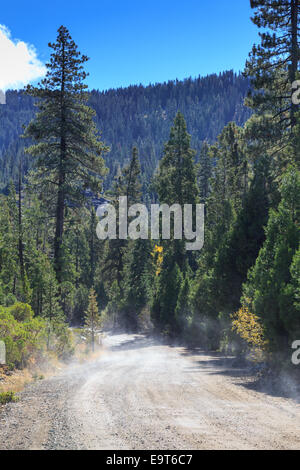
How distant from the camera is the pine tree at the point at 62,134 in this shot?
22906 millimetres

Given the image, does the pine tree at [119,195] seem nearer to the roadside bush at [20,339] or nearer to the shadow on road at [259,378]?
the shadow on road at [259,378]

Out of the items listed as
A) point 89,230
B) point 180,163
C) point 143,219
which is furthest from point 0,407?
point 89,230

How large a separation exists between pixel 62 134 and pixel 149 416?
1791cm

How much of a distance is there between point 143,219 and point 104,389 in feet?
150

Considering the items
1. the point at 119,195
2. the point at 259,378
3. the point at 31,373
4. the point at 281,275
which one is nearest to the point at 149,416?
the point at 281,275

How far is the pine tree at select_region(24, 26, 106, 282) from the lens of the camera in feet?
75.2

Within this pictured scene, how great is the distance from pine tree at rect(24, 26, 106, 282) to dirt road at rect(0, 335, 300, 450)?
38.6 ft

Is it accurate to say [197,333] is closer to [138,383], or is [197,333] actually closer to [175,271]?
[175,271]

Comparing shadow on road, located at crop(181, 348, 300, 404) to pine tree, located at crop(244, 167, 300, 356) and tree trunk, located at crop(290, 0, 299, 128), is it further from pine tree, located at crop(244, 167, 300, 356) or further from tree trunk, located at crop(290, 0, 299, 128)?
tree trunk, located at crop(290, 0, 299, 128)

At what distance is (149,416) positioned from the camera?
8.20 m

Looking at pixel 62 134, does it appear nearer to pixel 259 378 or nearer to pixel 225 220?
pixel 225 220

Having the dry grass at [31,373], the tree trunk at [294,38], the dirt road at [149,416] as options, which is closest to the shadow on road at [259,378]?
the dirt road at [149,416]

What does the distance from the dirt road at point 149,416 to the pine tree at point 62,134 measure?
11.8 m

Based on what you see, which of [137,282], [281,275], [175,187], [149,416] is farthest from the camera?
[137,282]
